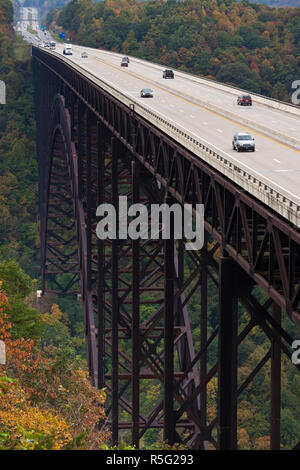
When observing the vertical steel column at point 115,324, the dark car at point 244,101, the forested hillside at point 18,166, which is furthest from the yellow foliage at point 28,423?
the forested hillside at point 18,166

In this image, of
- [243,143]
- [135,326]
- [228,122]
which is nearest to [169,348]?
[135,326]

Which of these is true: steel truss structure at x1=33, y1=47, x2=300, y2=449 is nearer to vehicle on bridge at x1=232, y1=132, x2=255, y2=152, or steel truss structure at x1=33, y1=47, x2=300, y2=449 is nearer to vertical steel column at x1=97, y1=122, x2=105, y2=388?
vertical steel column at x1=97, y1=122, x2=105, y2=388

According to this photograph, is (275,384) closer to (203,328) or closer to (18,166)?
(203,328)

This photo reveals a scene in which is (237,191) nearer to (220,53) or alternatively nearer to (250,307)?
(250,307)

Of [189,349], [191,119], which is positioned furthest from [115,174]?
[189,349]

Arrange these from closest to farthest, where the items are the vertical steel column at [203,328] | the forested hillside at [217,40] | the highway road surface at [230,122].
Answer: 1. the highway road surface at [230,122]
2. the vertical steel column at [203,328]
3. the forested hillside at [217,40]

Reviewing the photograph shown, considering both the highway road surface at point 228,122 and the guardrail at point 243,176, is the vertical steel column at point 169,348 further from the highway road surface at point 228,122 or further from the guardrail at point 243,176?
the highway road surface at point 228,122
